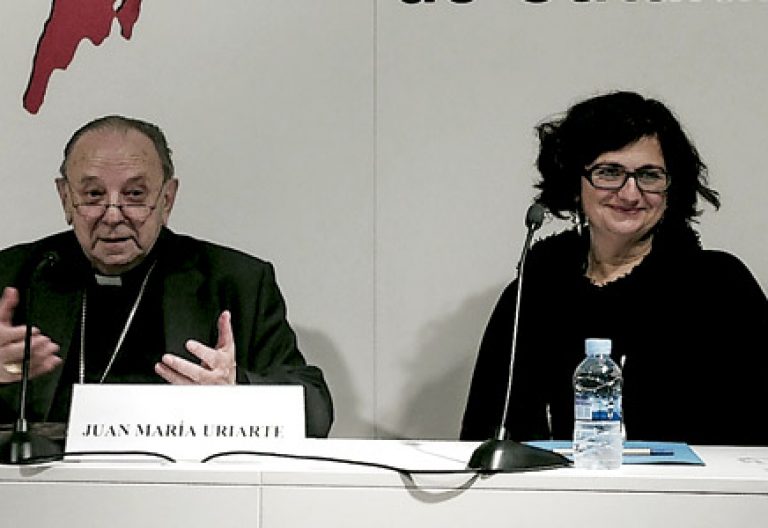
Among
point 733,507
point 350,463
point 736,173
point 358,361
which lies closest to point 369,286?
point 358,361

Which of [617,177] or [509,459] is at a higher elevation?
[617,177]

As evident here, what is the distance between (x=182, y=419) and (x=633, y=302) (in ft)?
3.85

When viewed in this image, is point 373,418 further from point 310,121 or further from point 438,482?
point 438,482

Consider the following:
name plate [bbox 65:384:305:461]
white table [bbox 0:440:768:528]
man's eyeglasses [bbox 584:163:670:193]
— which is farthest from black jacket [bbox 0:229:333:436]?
white table [bbox 0:440:768:528]

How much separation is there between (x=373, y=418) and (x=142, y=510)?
1.22 metres

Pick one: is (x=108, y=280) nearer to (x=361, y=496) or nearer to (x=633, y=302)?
(x=633, y=302)

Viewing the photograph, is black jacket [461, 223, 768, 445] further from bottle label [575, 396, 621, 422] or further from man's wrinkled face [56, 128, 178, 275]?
man's wrinkled face [56, 128, 178, 275]

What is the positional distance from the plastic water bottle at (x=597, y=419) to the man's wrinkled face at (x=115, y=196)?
53.3 inches

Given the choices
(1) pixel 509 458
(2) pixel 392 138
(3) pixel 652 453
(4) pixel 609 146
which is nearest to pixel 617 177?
(4) pixel 609 146

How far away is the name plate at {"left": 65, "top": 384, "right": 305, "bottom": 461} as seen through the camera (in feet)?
6.18

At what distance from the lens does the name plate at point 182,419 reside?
1885mm

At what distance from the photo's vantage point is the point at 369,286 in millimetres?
2951

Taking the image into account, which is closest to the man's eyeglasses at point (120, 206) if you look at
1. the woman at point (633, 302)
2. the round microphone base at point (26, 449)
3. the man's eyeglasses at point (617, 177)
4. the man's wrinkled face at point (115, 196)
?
the man's wrinkled face at point (115, 196)

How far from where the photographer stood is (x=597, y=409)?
72.5 inches
